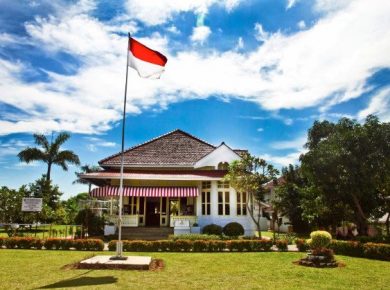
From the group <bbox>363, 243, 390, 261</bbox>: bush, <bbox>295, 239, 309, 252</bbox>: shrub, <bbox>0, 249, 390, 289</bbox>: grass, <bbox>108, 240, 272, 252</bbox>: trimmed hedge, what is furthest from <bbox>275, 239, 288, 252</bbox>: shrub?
<bbox>363, 243, 390, 261</bbox>: bush

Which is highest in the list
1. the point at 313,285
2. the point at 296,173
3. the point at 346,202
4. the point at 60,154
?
the point at 60,154

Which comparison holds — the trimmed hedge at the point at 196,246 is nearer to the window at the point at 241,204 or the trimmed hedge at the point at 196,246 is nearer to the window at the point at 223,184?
the window at the point at 241,204

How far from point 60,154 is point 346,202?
3633 cm

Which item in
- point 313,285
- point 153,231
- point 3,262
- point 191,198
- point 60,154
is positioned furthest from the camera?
point 60,154

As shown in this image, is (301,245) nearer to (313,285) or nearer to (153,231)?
(313,285)

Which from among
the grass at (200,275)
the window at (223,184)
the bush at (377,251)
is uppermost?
the window at (223,184)

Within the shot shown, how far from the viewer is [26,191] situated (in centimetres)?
3694

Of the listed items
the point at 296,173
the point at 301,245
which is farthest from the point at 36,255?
the point at 296,173

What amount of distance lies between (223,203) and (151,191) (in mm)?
5804

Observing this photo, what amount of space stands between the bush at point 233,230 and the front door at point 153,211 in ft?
21.8

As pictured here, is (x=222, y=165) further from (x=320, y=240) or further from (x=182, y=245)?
(x=320, y=240)

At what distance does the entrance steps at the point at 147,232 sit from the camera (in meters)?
25.7

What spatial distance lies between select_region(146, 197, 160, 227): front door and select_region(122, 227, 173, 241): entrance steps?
3273mm

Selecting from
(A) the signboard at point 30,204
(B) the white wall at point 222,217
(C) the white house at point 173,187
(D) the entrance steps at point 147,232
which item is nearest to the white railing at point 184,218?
(C) the white house at point 173,187
